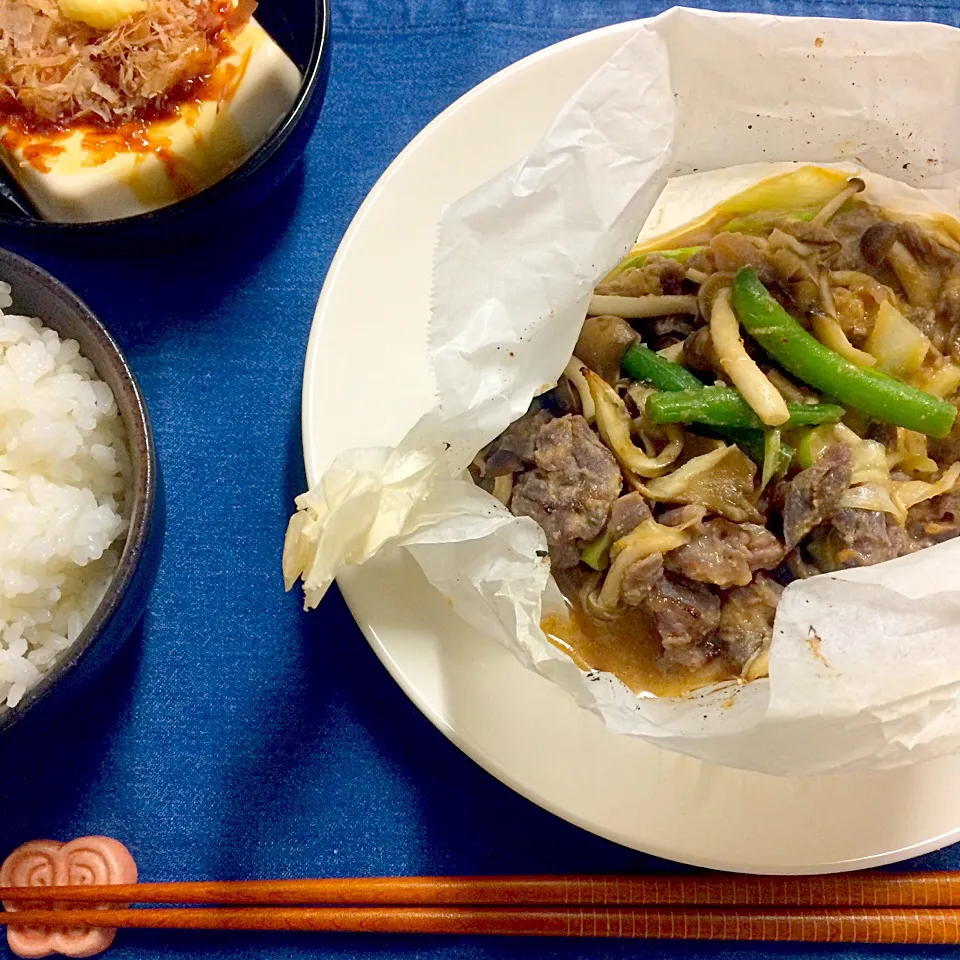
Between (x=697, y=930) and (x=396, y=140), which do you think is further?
(x=396, y=140)

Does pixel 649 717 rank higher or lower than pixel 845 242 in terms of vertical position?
lower

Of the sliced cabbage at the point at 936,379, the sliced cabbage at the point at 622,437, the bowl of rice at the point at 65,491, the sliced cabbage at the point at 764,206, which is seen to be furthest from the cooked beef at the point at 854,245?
the bowl of rice at the point at 65,491

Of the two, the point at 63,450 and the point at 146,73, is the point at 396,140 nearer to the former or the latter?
the point at 146,73

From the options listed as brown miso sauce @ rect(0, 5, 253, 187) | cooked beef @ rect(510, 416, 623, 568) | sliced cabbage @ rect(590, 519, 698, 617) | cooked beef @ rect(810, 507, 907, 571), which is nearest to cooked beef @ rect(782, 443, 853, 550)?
cooked beef @ rect(810, 507, 907, 571)

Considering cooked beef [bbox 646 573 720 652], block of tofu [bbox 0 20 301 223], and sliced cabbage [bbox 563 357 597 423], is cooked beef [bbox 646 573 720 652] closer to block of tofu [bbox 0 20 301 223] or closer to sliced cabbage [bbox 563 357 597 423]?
sliced cabbage [bbox 563 357 597 423]

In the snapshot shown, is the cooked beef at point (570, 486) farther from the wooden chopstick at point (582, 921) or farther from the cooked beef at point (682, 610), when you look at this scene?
the wooden chopstick at point (582, 921)

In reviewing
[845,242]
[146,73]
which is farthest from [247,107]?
[845,242]

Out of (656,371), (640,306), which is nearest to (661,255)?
(640,306)
